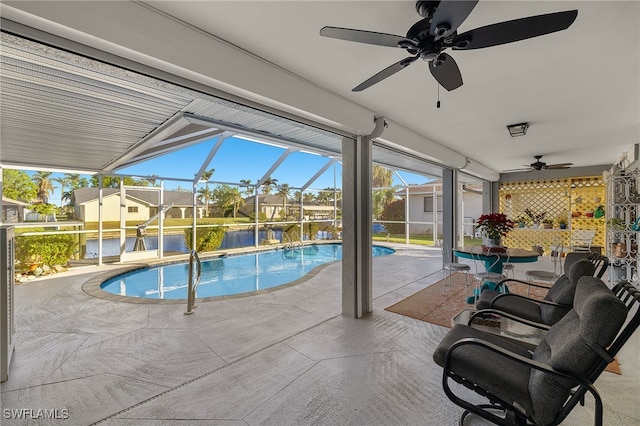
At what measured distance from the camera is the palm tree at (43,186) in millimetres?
6388

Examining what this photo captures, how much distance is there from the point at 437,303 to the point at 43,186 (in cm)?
871

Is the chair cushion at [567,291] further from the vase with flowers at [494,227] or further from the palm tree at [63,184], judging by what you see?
the palm tree at [63,184]

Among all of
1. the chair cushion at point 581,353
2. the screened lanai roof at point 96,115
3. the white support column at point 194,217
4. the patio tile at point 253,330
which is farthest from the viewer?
the white support column at point 194,217

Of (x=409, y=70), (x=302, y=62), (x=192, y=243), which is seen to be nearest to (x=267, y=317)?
(x=302, y=62)

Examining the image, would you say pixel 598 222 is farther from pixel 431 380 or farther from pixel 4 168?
pixel 4 168

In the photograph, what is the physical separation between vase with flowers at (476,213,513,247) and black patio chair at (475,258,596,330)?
109cm

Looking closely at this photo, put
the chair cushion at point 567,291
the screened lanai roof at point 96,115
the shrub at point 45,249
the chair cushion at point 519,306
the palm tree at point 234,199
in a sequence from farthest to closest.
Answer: the palm tree at point 234,199
the shrub at point 45,249
the screened lanai roof at point 96,115
the chair cushion at point 519,306
the chair cushion at point 567,291

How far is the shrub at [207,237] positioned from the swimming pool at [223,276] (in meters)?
0.66

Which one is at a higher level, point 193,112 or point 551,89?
point 193,112

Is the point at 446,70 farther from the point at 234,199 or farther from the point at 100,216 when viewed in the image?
the point at 234,199

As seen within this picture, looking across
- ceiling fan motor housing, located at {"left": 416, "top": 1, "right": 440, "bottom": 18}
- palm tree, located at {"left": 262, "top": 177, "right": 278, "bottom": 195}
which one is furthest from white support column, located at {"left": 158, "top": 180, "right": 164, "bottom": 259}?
ceiling fan motor housing, located at {"left": 416, "top": 1, "right": 440, "bottom": 18}

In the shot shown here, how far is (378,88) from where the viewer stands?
116 inches

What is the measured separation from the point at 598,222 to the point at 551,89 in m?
7.88

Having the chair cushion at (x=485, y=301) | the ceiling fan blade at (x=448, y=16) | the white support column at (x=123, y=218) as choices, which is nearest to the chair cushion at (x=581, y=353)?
the chair cushion at (x=485, y=301)
